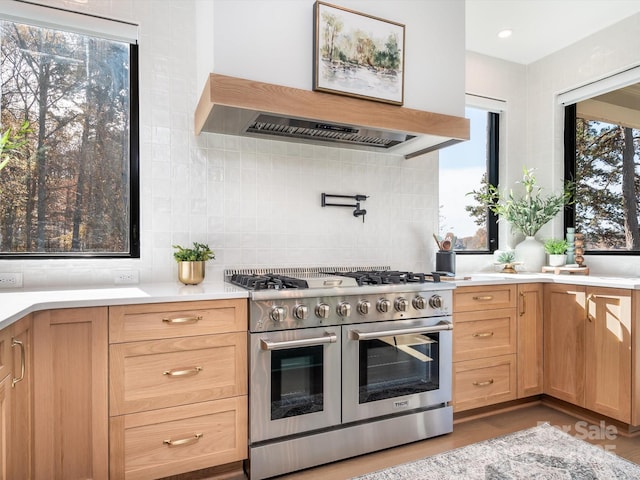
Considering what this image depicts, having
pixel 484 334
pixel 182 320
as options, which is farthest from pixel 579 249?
pixel 182 320

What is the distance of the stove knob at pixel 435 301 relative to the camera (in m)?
2.37

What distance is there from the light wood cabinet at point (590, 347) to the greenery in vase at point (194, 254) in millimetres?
2290

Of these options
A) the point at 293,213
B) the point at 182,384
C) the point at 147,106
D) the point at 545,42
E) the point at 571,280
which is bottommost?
the point at 182,384

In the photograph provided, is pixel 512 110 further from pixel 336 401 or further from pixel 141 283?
pixel 141 283

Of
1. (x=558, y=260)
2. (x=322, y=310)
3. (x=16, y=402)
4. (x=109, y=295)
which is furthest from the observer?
(x=558, y=260)

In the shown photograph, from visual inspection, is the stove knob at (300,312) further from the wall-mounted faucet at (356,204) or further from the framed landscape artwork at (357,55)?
the framed landscape artwork at (357,55)

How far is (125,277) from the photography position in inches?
89.4

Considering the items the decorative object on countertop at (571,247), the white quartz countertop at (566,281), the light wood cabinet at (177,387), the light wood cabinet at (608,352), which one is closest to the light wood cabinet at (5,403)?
the light wood cabinet at (177,387)

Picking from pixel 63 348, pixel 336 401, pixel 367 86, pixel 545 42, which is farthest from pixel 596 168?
pixel 63 348

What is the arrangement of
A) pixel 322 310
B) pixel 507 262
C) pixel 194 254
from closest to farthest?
pixel 322 310
pixel 194 254
pixel 507 262

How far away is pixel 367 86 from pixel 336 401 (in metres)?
1.71

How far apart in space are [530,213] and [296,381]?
96.4 inches

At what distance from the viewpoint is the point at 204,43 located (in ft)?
7.23

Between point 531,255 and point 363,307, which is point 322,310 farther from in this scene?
point 531,255
